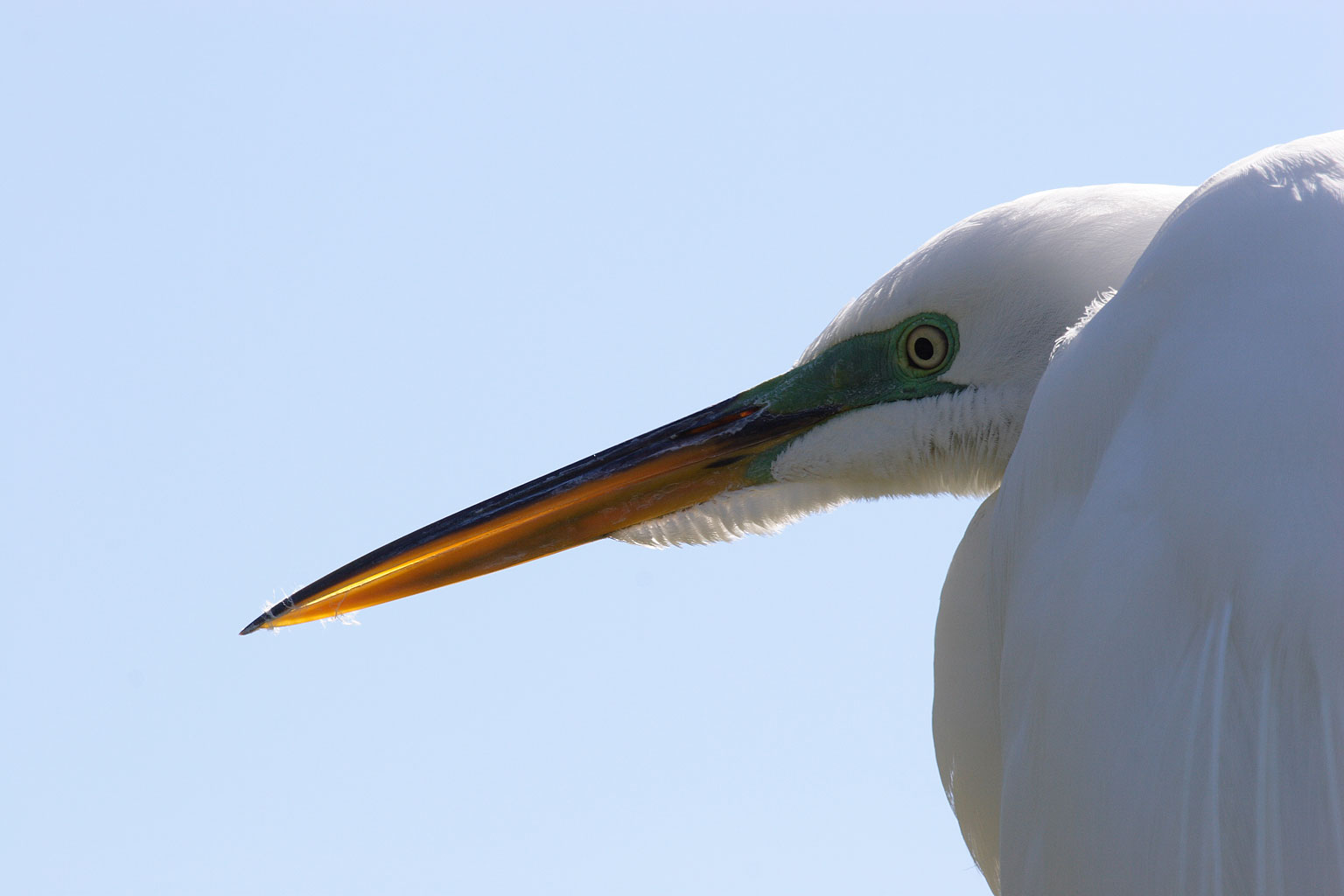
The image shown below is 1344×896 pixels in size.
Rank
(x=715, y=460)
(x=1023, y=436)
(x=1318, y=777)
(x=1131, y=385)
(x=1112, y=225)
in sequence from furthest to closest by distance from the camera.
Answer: (x=715, y=460) < (x=1112, y=225) < (x=1023, y=436) < (x=1131, y=385) < (x=1318, y=777)

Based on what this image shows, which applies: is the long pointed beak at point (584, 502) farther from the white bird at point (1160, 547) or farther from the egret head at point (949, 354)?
the white bird at point (1160, 547)

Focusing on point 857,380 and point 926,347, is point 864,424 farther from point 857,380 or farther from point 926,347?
point 926,347

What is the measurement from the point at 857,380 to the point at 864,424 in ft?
0.24

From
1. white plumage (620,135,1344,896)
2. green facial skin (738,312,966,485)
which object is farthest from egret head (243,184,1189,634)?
white plumage (620,135,1344,896)

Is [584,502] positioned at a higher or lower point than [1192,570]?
higher

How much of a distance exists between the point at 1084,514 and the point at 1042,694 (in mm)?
184

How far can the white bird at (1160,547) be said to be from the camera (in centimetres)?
119

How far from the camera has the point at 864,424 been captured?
2236 millimetres

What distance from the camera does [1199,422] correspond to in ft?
4.22

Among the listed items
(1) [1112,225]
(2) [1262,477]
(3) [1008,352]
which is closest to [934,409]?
(3) [1008,352]

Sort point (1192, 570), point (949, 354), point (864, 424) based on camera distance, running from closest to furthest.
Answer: point (1192, 570)
point (949, 354)
point (864, 424)

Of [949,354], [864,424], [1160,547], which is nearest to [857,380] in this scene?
[864,424]

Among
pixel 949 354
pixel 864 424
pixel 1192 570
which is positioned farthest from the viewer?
pixel 864 424

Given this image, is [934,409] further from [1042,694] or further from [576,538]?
[1042,694]
